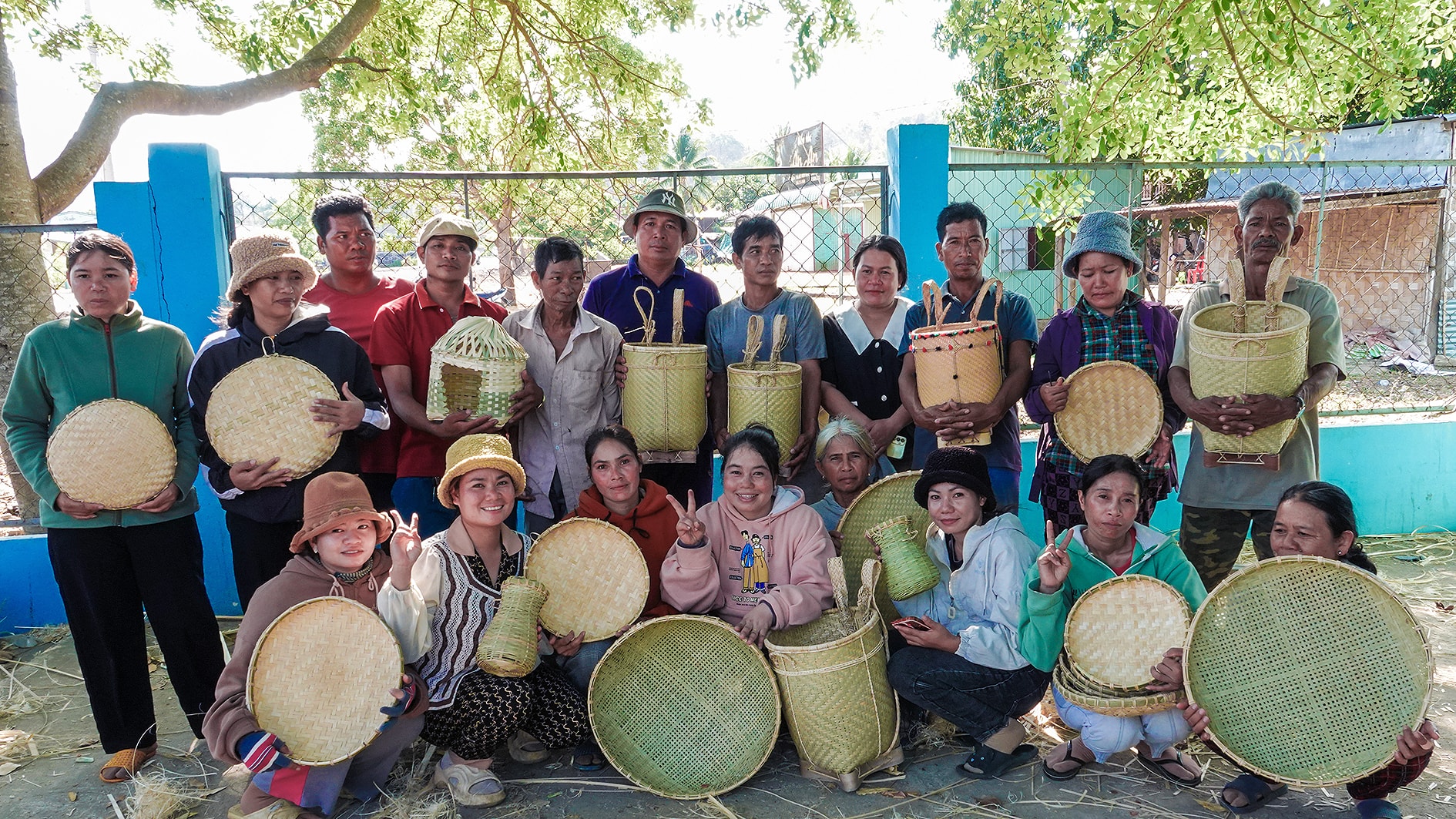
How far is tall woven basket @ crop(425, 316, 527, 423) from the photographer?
3277 mm

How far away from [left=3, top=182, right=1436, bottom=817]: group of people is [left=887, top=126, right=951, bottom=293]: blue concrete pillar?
108 centimetres

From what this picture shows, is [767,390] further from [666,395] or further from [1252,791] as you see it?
[1252,791]

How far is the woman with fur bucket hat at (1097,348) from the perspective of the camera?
3.36 meters

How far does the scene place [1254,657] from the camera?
8.60ft

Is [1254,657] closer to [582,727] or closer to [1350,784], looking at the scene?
[1350,784]

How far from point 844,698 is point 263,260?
93.4 inches

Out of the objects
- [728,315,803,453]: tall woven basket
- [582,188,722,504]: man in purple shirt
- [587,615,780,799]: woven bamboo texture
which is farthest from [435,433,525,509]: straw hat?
[728,315,803,453]: tall woven basket

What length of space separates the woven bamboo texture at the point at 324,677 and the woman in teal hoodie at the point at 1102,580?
1.92 m

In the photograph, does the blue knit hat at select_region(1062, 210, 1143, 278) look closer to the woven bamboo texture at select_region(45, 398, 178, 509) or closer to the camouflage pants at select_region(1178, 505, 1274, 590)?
the camouflage pants at select_region(1178, 505, 1274, 590)

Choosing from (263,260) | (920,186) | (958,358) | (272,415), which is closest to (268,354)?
(272,415)

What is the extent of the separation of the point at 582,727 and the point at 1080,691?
1.58 m

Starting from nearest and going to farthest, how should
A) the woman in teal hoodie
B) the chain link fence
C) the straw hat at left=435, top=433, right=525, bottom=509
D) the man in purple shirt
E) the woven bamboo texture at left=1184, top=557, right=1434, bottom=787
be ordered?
the woven bamboo texture at left=1184, top=557, right=1434, bottom=787 < the woman in teal hoodie < the straw hat at left=435, top=433, right=525, bottom=509 < the man in purple shirt < the chain link fence

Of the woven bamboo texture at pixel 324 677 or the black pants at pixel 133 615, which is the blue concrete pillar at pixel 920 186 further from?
the black pants at pixel 133 615

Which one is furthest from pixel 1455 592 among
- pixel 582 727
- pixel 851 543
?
pixel 582 727
